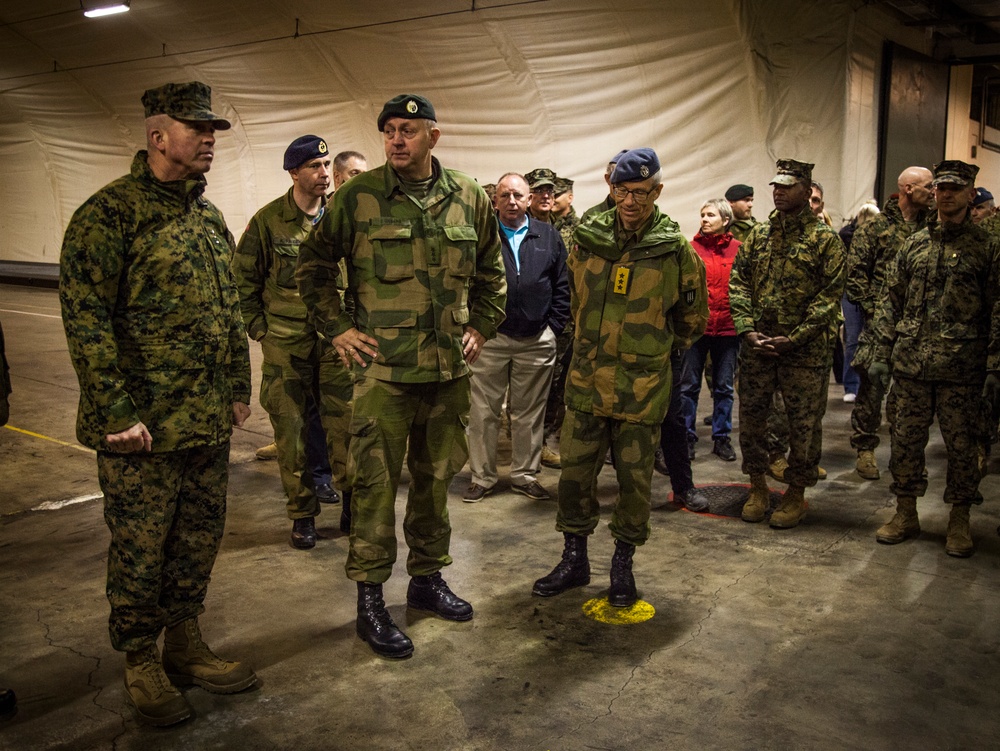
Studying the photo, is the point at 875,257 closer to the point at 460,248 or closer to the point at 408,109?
the point at 460,248

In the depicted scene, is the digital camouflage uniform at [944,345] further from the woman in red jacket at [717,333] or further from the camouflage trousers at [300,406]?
the camouflage trousers at [300,406]

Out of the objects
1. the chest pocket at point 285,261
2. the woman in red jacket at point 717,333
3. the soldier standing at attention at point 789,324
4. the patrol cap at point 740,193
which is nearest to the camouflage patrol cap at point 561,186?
the woman in red jacket at point 717,333

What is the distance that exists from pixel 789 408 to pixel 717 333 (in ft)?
5.07

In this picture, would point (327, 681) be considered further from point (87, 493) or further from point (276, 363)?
point (87, 493)

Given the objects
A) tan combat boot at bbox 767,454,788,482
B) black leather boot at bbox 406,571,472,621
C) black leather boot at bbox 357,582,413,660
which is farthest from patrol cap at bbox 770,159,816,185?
black leather boot at bbox 357,582,413,660

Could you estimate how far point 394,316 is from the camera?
12.1ft

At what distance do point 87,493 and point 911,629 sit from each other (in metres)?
4.72

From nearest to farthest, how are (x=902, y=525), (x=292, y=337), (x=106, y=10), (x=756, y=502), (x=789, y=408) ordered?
1. (x=292, y=337)
2. (x=902, y=525)
3. (x=789, y=408)
4. (x=756, y=502)
5. (x=106, y=10)

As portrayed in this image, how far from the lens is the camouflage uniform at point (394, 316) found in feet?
12.1

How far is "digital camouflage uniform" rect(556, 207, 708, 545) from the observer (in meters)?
4.05

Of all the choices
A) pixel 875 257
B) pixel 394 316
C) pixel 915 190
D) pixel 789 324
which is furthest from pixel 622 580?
pixel 915 190

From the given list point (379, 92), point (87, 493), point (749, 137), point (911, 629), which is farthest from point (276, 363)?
point (379, 92)

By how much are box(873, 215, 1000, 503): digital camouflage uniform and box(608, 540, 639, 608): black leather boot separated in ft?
5.96

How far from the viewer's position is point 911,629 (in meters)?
3.89
